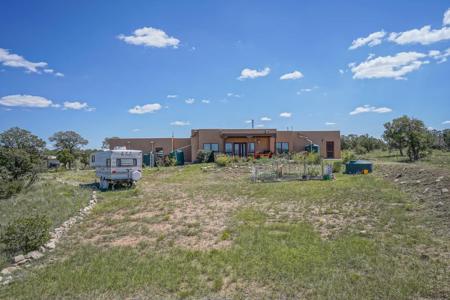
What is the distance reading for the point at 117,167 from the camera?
A: 50.4 feet

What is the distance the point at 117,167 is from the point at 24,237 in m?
9.48

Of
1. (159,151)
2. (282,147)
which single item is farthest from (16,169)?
(282,147)

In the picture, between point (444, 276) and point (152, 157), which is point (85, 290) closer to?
point (444, 276)

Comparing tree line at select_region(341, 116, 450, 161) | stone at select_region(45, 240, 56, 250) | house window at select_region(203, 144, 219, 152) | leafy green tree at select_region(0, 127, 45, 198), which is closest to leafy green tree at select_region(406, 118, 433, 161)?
tree line at select_region(341, 116, 450, 161)

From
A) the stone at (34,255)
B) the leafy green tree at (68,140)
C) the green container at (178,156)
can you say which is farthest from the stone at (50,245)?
the leafy green tree at (68,140)

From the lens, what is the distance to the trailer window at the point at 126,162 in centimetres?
1545

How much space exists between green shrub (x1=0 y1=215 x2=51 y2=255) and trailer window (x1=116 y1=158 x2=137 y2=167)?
29.9 ft

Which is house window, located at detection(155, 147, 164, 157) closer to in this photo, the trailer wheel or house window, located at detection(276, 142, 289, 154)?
house window, located at detection(276, 142, 289, 154)

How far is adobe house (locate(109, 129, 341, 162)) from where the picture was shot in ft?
93.2

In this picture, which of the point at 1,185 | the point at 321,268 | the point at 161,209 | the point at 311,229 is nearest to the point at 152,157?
the point at 1,185

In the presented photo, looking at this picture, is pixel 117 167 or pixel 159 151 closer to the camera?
pixel 117 167

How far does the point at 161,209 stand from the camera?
33.4 feet

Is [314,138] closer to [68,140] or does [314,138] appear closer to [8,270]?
[8,270]

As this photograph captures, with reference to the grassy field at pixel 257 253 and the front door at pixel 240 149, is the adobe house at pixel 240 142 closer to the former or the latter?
the front door at pixel 240 149
